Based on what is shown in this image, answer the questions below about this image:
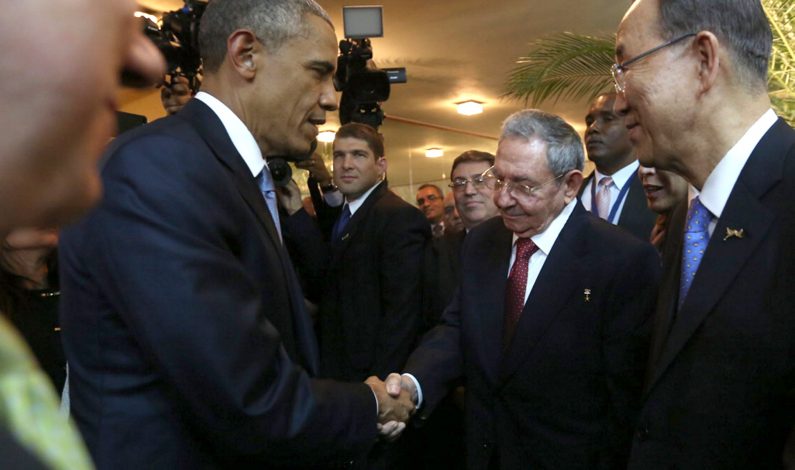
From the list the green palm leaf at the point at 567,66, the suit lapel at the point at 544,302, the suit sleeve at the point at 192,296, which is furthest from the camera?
the green palm leaf at the point at 567,66

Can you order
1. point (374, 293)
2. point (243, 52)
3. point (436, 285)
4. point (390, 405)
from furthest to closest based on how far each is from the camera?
point (436, 285) < point (374, 293) < point (390, 405) < point (243, 52)

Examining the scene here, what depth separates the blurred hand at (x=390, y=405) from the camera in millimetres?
1836

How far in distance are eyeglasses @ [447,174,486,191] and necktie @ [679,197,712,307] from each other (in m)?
2.42

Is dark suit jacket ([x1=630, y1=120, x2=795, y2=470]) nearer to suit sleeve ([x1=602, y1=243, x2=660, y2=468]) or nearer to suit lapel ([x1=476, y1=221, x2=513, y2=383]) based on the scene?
suit sleeve ([x1=602, y1=243, x2=660, y2=468])

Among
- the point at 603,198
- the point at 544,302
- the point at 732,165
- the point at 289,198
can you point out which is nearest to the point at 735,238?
the point at 732,165

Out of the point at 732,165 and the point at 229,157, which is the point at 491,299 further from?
the point at 229,157

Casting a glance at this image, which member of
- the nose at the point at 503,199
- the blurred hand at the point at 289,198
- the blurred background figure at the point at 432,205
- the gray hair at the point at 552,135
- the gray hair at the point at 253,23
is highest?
the gray hair at the point at 253,23

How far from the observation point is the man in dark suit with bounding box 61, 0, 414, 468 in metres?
1.29

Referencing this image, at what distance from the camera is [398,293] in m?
3.71

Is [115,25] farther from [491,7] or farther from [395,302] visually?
[491,7]

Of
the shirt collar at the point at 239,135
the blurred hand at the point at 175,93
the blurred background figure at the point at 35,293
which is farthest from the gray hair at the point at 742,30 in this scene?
the blurred background figure at the point at 35,293

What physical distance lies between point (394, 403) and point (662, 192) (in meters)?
1.83

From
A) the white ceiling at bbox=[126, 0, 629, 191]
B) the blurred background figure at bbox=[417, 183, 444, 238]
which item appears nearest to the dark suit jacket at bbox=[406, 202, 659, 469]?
the white ceiling at bbox=[126, 0, 629, 191]

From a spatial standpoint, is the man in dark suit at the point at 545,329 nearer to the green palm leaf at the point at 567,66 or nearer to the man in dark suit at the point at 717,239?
the man in dark suit at the point at 717,239
